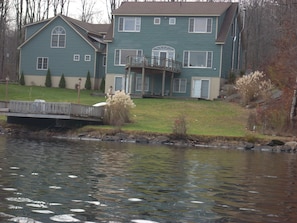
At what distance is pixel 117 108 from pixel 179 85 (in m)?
19.3

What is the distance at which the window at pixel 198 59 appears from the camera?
53.9m

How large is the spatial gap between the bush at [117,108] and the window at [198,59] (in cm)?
1887

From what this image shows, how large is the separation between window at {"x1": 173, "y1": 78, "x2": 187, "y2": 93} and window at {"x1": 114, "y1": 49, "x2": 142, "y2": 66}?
182 inches

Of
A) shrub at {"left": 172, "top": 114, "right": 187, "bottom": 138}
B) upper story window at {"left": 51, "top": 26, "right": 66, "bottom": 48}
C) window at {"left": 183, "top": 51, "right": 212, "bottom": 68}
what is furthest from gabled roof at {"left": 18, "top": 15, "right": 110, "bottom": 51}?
shrub at {"left": 172, "top": 114, "right": 187, "bottom": 138}

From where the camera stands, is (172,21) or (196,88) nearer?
(196,88)

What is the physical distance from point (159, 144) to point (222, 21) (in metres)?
26.7

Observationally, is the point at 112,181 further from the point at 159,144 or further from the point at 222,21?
the point at 222,21

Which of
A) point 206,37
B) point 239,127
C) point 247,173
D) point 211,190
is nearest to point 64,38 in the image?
point 206,37

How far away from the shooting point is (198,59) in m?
54.4

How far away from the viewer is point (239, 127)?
37.4 metres

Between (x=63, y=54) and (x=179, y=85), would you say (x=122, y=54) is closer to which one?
(x=179, y=85)

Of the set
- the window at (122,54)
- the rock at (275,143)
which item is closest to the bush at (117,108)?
the rock at (275,143)

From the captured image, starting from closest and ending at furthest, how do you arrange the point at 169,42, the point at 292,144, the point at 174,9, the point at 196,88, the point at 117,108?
the point at 292,144 < the point at 117,108 < the point at 196,88 < the point at 169,42 < the point at 174,9

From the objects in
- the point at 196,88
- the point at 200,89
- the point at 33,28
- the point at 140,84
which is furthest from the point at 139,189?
the point at 33,28
